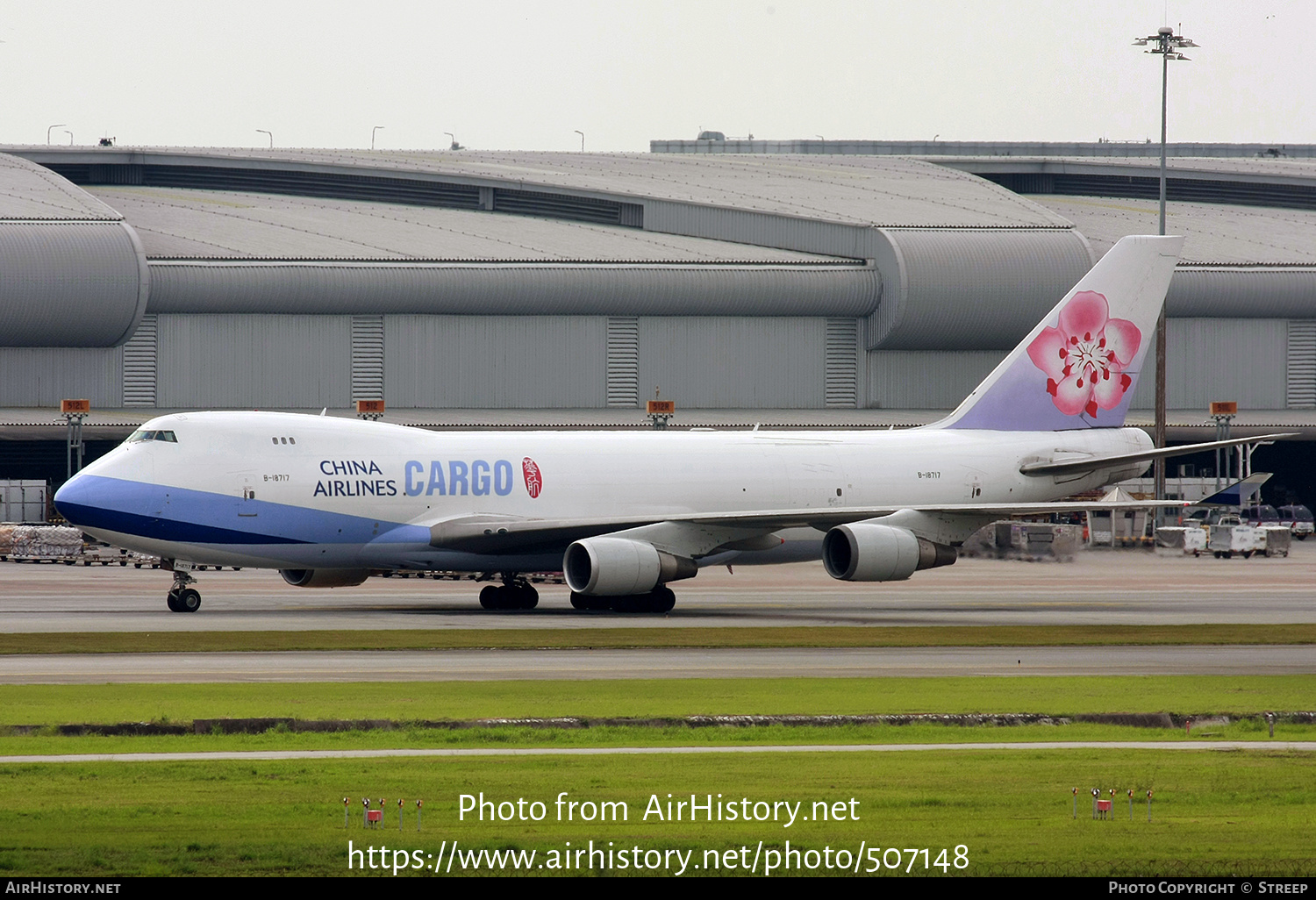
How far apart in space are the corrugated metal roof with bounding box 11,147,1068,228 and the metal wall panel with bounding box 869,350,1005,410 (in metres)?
5.96

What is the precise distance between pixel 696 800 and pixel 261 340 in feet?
205

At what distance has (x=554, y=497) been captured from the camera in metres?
42.9

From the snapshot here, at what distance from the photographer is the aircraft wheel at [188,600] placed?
3966 centimetres

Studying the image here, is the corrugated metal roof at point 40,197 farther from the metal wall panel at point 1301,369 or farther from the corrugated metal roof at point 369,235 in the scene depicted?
the metal wall panel at point 1301,369

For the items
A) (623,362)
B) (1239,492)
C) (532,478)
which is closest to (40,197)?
(623,362)

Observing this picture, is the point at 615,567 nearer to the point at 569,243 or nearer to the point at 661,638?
the point at 661,638

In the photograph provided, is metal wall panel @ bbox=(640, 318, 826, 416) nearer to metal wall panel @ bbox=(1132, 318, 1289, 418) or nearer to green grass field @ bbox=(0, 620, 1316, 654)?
metal wall panel @ bbox=(1132, 318, 1289, 418)

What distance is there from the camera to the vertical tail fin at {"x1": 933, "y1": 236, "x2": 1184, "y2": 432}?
49250 millimetres

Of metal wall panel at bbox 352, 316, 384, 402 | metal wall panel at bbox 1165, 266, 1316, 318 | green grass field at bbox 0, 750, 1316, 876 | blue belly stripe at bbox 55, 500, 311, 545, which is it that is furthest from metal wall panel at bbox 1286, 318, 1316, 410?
green grass field at bbox 0, 750, 1316, 876

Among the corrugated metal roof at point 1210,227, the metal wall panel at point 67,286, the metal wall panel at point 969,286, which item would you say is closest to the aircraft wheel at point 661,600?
the metal wall panel at point 67,286

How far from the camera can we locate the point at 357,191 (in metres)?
95.2

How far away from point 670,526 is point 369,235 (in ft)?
149

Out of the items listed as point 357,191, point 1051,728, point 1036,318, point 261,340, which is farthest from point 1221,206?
point 1051,728

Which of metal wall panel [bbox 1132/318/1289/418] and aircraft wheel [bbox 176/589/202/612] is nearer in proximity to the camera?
aircraft wheel [bbox 176/589/202/612]
